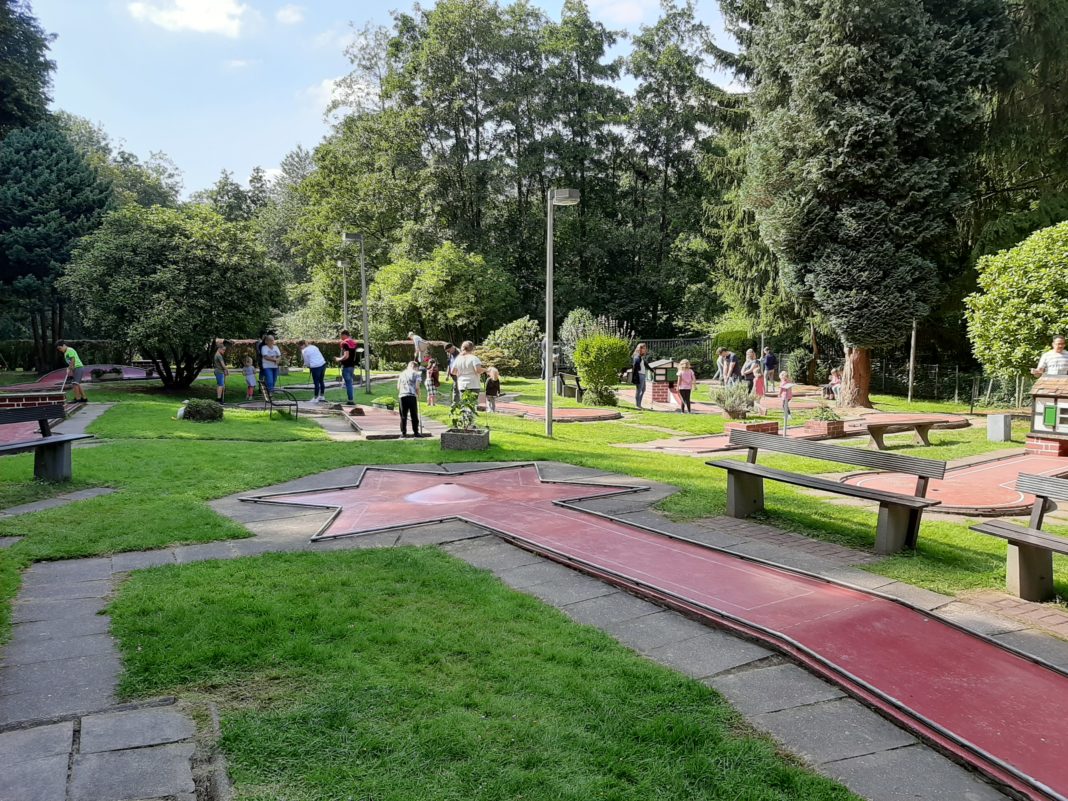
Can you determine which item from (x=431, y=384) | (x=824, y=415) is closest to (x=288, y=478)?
(x=431, y=384)

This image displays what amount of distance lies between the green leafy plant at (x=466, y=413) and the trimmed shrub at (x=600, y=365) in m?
8.33

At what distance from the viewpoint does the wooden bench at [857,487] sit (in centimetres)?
590

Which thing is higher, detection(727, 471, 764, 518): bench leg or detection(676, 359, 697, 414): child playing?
detection(676, 359, 697, 414): child playing

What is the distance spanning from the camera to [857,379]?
766 inches

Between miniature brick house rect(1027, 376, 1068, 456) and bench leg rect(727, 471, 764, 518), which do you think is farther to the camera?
miniature brick house rect(1027, 376, 1068, 456)

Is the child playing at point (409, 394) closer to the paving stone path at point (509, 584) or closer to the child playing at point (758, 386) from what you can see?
the paving stone path at point (509, 584)

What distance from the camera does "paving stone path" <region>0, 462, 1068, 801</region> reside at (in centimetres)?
278

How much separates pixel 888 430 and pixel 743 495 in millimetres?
6704

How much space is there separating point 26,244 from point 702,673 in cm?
2992

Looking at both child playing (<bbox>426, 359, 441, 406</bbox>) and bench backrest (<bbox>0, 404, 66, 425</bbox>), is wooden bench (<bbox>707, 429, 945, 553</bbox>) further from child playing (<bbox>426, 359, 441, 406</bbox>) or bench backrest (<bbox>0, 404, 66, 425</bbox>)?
child playing (<bbox>426, 359, 441, 406</bbox>)

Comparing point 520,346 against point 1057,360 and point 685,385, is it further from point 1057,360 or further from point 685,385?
point 1057,360

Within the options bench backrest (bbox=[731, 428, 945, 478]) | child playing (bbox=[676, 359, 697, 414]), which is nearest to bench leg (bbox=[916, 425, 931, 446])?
child playing (bbox=[676, 359, 697, 414])

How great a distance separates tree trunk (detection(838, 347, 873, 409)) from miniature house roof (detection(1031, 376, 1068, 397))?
823 centimetres

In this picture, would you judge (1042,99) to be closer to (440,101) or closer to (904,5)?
(904,5)
